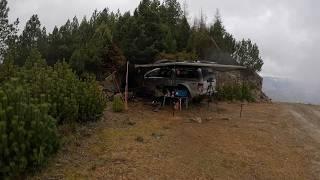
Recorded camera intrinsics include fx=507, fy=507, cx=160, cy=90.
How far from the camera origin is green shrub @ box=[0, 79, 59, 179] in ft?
27.9

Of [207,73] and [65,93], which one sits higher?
[207,73]

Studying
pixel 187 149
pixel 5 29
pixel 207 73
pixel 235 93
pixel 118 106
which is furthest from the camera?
pixel 5 29

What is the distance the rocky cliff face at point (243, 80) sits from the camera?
2688 cm

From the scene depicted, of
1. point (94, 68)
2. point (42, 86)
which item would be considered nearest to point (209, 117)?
point (42, 86)

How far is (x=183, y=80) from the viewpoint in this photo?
738 inches

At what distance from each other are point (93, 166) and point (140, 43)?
16449 mm

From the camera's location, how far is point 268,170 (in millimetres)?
10828

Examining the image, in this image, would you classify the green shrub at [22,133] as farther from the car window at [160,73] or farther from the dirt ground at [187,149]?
the car window at [160,73]

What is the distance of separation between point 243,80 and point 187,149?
17.6m

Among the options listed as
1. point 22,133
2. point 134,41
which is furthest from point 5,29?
point 22,133

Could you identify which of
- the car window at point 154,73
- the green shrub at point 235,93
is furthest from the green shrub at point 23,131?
the green shrub at point 235,93

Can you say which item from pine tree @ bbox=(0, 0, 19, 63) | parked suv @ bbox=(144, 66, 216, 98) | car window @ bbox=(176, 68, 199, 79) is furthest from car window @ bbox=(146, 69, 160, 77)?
pine tree @ bbox=(0, 0, 19, 63)

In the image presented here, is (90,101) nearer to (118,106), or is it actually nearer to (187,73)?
(118,106)

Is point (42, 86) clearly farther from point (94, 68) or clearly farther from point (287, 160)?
point (94, 68)
